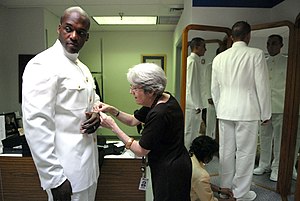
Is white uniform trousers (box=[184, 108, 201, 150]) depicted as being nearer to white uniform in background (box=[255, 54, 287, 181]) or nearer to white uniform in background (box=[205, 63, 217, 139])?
white uniform in background (box=[205, 63, 217, 139])

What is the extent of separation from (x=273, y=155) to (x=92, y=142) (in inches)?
89.3

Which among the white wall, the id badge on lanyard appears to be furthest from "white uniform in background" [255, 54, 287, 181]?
the white wall

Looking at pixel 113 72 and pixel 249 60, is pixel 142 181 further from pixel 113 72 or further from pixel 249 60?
pixel 113 72

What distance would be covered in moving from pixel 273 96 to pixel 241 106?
782 mm

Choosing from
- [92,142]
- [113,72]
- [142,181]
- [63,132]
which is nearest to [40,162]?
[63,132]

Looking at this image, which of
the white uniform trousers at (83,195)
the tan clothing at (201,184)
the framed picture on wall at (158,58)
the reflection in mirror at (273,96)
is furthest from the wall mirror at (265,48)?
the framed picture on wall at (158,58)

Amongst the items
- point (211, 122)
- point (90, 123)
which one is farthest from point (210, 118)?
point (90, 123)

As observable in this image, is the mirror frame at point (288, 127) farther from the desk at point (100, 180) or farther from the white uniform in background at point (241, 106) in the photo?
the desk at point (100, 180)

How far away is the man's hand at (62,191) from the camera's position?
3.59ft

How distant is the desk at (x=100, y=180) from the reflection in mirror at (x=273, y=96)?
1.61 meters

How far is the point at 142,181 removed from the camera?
5.55 ft

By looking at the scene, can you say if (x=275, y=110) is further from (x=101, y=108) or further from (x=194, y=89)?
(x=101, y=108)

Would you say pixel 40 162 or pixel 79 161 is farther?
pixel 79 161

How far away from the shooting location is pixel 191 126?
2.74 m
